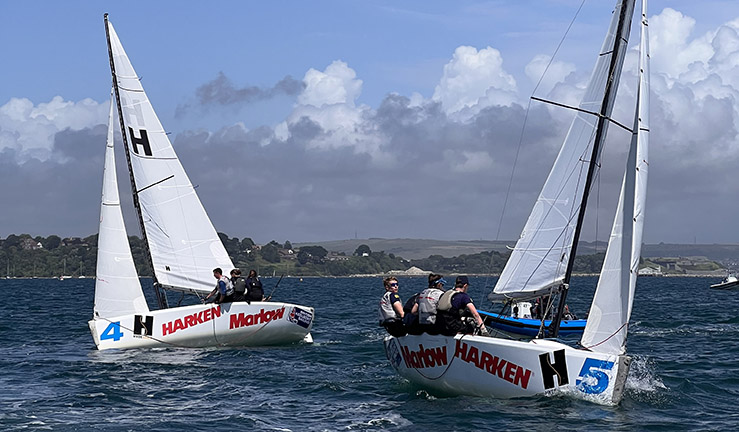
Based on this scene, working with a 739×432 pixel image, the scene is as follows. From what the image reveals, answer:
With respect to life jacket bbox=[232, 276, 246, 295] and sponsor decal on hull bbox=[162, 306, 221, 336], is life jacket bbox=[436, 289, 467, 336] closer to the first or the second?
life jacket bbox=[232, 276, 246, 295]

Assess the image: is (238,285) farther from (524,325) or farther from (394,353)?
(524,325)

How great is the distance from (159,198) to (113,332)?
382 cm

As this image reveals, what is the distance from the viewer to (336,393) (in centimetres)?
1650

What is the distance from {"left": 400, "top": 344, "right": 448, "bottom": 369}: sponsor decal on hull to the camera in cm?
1512

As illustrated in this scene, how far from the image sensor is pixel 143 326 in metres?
22.3

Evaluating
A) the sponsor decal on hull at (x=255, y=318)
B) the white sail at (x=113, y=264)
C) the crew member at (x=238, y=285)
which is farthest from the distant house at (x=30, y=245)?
the sponsor decal on hull at (x=255, y=318)

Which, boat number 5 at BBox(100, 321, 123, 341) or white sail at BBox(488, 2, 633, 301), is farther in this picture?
boat number 5 at BBox(100, 321, 123, 341)

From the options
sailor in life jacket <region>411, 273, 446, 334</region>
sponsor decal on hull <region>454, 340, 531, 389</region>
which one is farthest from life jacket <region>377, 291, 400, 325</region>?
sponsor decal on hull <region>454, 340, 531, 389</region>

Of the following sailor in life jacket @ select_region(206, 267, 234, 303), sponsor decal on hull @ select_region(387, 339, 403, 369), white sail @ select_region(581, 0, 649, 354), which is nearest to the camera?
white sail @ select_region(581, 0, 649, 354)

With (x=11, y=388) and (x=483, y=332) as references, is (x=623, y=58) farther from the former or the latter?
(x=11, y=388)

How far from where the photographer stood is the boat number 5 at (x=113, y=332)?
73.1 ft

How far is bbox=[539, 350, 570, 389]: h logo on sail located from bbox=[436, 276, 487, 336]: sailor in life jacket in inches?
46.0

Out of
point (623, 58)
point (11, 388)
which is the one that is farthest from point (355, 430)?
point (623, 58)

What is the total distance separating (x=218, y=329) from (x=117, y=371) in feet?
12.3
